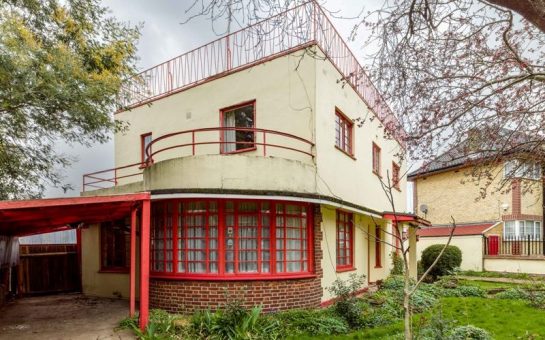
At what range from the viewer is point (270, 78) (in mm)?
11273

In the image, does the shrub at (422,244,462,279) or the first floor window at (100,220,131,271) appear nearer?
the first floor window at (100,220,131,271)

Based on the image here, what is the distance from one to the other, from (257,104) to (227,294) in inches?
207

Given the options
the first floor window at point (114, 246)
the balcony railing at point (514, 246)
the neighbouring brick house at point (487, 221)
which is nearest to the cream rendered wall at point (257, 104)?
the first floor window at point (114, 246)

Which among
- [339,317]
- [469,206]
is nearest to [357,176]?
[339,317]

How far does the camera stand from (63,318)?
31.8 feet

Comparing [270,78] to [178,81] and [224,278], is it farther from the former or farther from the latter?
[224,278]

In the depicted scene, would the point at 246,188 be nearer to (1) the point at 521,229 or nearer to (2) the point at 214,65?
(2) the point at 214,65

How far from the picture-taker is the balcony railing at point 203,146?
10.0 m

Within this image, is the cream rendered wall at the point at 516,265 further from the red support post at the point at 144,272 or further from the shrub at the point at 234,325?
the red support post at the point at 144,272

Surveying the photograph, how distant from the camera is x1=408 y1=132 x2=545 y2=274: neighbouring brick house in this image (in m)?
20.1

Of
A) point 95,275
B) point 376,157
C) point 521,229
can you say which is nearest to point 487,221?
point 521,229

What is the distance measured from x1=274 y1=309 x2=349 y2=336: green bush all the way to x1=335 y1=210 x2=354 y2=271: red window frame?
A: 2995 millimetres

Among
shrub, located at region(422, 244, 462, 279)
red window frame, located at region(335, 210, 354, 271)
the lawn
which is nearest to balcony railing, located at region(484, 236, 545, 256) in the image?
shrub, located at region(422, 244, 462, 279)

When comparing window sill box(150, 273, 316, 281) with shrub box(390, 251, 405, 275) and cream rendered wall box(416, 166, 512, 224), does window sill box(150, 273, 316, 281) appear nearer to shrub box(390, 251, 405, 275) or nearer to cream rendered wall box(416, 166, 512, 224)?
shrub box(390, 251, 405, 275)
